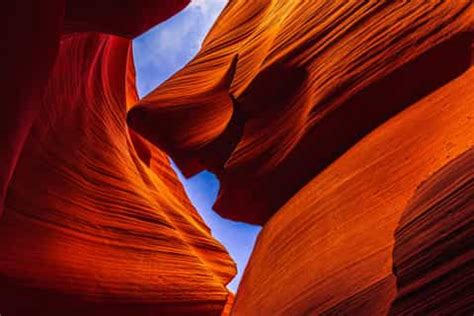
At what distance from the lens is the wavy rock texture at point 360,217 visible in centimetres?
197

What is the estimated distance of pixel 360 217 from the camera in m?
2.20

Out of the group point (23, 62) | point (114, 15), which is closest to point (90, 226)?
point (114, 15)

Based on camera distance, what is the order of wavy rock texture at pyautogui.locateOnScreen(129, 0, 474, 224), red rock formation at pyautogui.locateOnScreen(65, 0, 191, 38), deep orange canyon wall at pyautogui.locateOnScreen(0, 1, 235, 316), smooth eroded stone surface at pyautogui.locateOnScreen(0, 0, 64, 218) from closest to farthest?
wavy rock texture at pyautogui.locateOnScreen(129, 0, 474, 224) → smooth eroded stone surface at pyautogui.locateOnScreen(0, 0, 64, 218) → red rock formation at pyautogui.locateOnScreen(65, 0, 191, 38) → deep orange canyon wall at pyautogui.locateOnScreen(0, 1, 235, 316)

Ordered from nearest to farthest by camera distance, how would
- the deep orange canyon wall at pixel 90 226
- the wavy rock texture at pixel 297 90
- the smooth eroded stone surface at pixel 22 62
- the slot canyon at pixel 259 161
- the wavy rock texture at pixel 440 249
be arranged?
1. the wavy rock texture at pixel 440 249
2. the slot canyon at pixel 259 161
3. the wavy rock texture at pixel 297 90
4. the smooth eroded stone surface at pixel 22 62
5. the deep orange canyon wall at pixel 90 226

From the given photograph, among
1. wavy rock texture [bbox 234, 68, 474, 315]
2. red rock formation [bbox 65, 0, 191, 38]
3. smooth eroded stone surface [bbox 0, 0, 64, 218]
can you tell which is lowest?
wavy rock texture [bbox 234, 68, 474, 315]

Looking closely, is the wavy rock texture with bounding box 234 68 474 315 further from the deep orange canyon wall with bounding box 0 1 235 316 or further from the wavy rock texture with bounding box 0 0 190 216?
the deep orange canyon wall with bounding box 0 1 235 316

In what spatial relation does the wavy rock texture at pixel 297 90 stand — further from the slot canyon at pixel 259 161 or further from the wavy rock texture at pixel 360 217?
the wavy rock texture at pixel 360 217

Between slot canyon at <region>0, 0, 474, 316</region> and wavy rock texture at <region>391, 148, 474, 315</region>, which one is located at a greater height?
slot canyon at <region>0, 0, 474, 316</region>

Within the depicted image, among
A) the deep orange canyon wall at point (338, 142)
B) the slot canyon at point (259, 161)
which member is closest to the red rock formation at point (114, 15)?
the slot canyon at point (259, 161)

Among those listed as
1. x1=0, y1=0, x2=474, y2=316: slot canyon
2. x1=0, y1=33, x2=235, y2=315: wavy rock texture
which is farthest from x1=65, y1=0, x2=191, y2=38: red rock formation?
x1=0, y1=33, x2=235, y2=315: wavy rock texture

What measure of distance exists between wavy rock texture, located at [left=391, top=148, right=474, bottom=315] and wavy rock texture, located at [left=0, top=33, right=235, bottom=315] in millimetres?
2771

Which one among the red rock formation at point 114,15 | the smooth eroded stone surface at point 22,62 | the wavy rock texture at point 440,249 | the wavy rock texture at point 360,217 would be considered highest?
the red rock formation at point 114,15

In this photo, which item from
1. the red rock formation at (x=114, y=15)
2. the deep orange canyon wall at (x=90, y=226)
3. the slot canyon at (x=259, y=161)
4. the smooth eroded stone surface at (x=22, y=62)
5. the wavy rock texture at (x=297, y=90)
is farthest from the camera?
the deep orange canyon wall at (x=90, y=226)

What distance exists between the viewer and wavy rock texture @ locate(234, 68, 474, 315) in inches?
77.5
